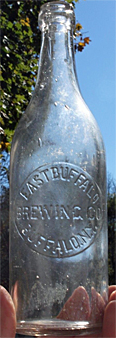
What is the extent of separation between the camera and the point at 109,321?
444mm

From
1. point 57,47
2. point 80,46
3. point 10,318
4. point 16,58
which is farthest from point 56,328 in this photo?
point 80,46

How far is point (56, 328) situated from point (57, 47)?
1.15 ft

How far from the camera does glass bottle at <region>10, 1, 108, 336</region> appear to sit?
0.44 metres

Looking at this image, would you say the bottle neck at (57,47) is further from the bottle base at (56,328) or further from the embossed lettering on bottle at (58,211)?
the bottle base at (56,328)

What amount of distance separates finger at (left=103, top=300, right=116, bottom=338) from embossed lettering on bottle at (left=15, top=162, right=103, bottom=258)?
8 cm

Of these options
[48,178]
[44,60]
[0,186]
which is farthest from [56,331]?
[0,186]

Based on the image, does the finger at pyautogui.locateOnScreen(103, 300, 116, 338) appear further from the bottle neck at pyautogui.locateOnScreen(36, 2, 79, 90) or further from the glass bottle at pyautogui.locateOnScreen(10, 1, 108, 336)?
the bottle neck at pyautogui.locateOnScreen(36, 2, 79, 90)

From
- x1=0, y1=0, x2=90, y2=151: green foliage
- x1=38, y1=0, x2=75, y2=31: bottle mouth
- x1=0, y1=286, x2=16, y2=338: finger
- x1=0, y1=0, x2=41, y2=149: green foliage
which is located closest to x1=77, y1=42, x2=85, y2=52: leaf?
x1=0, y1=0, x2=90, y2=151: green foliage

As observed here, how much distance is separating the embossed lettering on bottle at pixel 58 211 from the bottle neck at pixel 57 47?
4.9 inches

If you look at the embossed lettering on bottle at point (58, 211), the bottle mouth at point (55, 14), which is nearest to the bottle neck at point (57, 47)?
the bottle mouth at point (55, 14)

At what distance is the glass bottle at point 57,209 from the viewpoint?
1.43 ft

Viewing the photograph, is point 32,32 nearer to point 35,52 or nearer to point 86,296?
point 35,52

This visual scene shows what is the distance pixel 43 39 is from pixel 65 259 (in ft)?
0.97

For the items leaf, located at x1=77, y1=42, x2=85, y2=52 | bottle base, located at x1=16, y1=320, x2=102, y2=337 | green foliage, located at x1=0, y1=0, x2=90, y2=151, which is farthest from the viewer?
leaf, located at x1=77, y1=42, x2=85, y2=52
